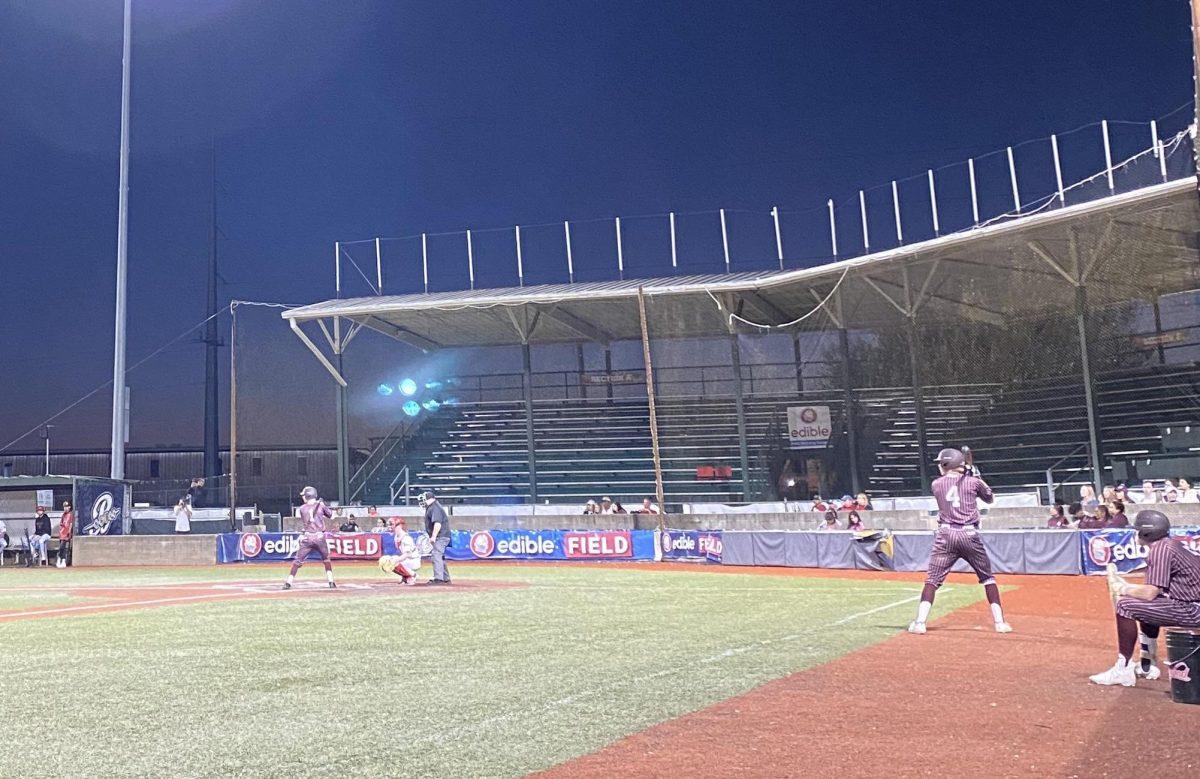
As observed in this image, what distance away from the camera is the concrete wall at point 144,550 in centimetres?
3108

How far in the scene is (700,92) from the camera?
7138 centimetres

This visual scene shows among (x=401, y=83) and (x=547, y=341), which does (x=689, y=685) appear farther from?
(x=401, y=83)

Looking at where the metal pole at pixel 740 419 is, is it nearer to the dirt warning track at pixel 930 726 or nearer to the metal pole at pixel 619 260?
the metal pole at pixel 619 260

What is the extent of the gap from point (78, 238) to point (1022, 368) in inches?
2212

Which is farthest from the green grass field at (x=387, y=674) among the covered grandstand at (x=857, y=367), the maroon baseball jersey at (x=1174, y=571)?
the covered grandstand at (x=857, y=367)

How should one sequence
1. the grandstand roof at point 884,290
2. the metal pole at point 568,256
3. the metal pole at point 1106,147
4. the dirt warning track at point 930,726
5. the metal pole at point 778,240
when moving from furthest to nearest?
the metal pole at point 568,256
the metal pole at point 778,240
the grandstand roof at point 884,290
the metal pole at point 1106,147
the dirt warning track at point 930,726

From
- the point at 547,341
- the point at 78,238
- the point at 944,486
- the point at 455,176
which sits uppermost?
the point at 455,176

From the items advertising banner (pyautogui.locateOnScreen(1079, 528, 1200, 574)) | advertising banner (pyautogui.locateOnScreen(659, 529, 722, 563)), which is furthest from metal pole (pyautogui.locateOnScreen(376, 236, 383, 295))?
advertising banner (pyautogui.locateOnScreen(1079, 528, 1200, 574))

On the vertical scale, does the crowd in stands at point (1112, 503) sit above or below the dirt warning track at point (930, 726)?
above

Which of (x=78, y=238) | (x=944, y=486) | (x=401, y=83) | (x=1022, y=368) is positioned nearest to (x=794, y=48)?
(x=401, y=83)

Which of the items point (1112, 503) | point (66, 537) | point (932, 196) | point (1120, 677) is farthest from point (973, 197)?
point (66, 537)

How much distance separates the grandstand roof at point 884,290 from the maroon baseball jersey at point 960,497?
20.2 m

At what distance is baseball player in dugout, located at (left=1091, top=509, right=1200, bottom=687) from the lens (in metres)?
7.11

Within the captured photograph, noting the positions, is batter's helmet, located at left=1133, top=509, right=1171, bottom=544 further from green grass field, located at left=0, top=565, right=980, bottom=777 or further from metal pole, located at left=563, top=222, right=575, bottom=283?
metal pole, located at left=563, top=222, right=575, bottom=283
